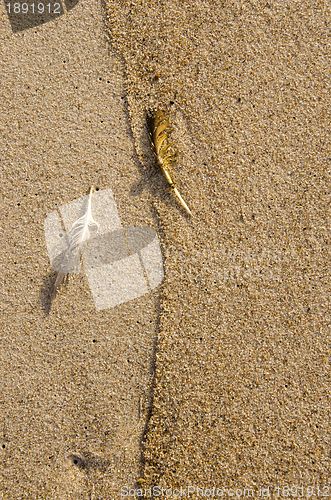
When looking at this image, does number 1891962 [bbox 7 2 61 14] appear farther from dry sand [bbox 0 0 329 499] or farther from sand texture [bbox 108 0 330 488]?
sand texture [bbox 108 0 330 488]

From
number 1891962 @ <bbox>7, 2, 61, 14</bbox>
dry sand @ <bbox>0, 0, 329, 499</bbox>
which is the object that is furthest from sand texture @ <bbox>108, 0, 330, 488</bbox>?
number 1891962 @ <bbox>7, 2, 61, 14</bbox>

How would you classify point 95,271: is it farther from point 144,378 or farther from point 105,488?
point 105,488

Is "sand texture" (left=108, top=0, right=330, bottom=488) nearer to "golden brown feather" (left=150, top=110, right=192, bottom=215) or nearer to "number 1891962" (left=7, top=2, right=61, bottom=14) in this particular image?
"golden brown feather" (left=150, top=110, right=192, bottom=215)

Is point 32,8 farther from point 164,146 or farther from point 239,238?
point 239,238

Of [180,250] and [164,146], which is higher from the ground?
[164,146]

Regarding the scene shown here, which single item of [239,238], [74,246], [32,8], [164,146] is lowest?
[239,238]

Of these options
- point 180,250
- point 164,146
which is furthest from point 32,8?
point 180,250

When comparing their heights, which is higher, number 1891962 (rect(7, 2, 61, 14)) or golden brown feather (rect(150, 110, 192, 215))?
number 1891962 (rect(7, 2, 61, 14))
